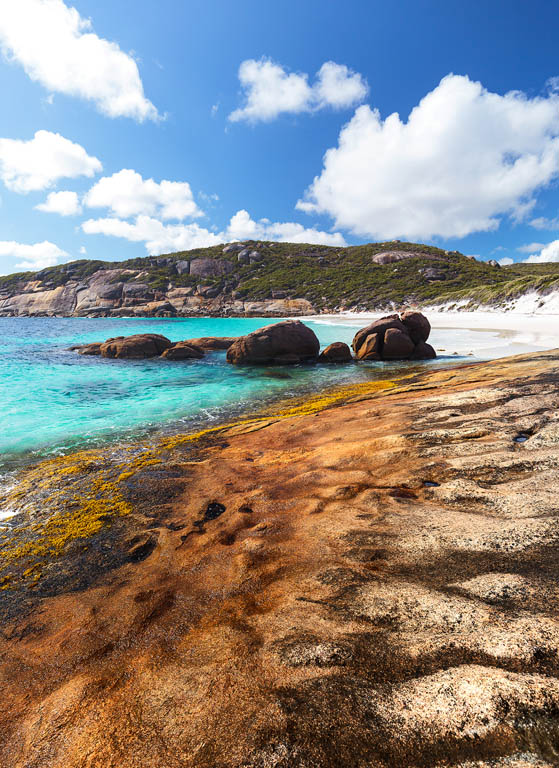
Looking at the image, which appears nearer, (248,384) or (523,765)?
(523,765)

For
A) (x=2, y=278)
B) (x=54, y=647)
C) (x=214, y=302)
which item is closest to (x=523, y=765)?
(x=54, y=647)

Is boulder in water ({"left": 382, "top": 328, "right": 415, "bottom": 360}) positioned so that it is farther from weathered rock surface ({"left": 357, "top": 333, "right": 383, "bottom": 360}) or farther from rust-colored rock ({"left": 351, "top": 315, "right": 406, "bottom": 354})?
rust-colored rock ({"left": 351, "top": 315, "right": 406, "bottom": 354})

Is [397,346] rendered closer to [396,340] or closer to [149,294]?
[396,340]

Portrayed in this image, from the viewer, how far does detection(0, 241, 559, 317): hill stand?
8338 cm

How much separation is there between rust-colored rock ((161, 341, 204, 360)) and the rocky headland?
19104 millimetres

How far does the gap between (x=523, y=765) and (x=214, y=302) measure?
99.5m

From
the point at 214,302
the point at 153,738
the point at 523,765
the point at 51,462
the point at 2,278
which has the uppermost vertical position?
the point at 2,278

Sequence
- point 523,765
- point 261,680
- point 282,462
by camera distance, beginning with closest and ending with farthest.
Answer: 1. point 523,765
2. point 261,680
3. point 282,462

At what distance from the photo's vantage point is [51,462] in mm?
8539

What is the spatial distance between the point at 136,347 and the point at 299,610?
87.2 feet

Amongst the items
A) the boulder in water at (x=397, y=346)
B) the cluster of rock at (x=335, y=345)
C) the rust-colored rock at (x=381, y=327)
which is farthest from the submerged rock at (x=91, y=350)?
the boulder in water at (x=397, y=346)

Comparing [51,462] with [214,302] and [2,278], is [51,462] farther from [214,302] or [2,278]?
[2,278]

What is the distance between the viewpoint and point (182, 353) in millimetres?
25859

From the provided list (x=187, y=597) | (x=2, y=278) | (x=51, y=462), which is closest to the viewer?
(x=187, y=597)
